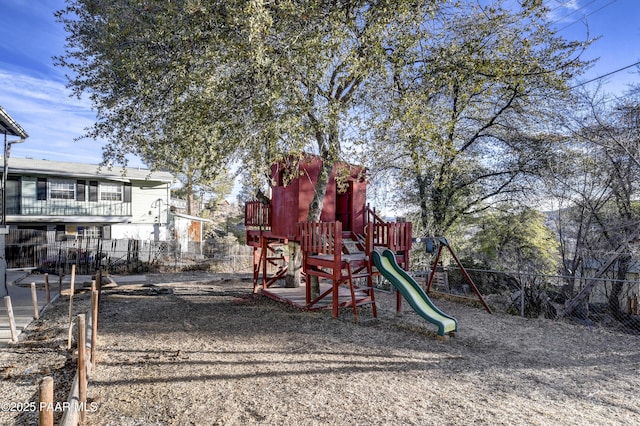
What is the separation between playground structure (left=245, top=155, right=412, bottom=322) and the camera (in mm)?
9062

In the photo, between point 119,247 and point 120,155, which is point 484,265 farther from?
point 119,247

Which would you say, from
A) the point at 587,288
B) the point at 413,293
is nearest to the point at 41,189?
the point at 413,293

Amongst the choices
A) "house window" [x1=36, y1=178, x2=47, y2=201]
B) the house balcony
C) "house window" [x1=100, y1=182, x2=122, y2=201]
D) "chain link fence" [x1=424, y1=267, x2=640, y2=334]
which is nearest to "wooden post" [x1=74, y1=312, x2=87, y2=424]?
"chain link fence" [x1=424, y1=267, x2=640, y2=334]

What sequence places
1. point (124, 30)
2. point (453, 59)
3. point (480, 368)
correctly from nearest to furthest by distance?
1. point (480, 368)
2. point (124, 30)
3. point (453, 59)

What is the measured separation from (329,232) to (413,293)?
7.38 ft

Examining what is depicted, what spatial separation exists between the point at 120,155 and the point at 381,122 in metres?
6.56

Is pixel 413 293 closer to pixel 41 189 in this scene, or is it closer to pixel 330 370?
pixel 330 370

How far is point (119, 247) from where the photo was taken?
2136 cm

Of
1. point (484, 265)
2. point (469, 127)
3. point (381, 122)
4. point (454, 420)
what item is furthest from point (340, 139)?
point (484, 265)

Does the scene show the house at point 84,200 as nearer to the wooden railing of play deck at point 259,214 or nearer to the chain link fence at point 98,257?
the chain link fence at point 98,257

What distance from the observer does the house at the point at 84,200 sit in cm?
2012

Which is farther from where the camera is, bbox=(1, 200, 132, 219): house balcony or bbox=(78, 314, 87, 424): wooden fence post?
bbox=(1, 200, 132, 219): house balcony

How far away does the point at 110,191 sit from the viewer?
22906 mm

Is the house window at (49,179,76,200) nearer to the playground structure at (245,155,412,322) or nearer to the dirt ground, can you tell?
the playground structure at (245,155,412,322)
